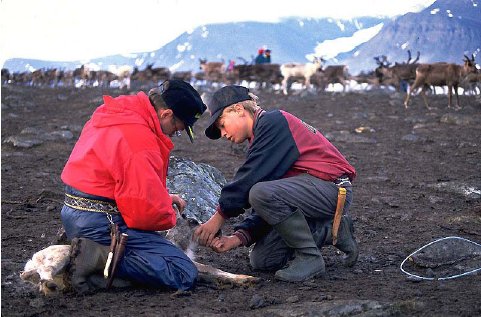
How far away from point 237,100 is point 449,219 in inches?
98.1

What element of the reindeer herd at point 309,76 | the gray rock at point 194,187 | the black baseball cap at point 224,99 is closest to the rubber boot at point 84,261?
the black baseball cap at point 224,99

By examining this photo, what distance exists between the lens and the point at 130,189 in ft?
11.0

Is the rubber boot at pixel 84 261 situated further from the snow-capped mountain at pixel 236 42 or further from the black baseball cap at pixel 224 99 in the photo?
the snow-capped mountain at pixel 236 42

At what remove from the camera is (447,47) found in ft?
104

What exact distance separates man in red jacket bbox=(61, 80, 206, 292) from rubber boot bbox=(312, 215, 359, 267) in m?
0.84

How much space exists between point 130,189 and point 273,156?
872 mm

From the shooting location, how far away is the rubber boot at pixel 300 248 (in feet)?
12.2

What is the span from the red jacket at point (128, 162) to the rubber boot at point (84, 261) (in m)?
0.22

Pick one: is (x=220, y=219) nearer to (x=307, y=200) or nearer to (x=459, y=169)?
(x=307, y=200)

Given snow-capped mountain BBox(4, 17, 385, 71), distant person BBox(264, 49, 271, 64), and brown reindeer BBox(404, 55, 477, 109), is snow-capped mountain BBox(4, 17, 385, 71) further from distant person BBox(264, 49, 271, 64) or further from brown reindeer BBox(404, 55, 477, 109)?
brown reindeer BBox(404, 55, 477, 109)

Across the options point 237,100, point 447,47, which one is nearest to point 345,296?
point 237,100

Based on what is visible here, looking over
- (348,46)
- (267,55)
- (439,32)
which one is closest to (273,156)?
(439,32)

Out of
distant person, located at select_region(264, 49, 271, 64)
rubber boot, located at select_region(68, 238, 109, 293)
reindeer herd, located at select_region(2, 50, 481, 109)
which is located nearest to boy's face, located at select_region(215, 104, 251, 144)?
rubber boot, located at select_region(68, 238, 109, 293)

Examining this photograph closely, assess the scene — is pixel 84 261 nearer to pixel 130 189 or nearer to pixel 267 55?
pixel 130 189
